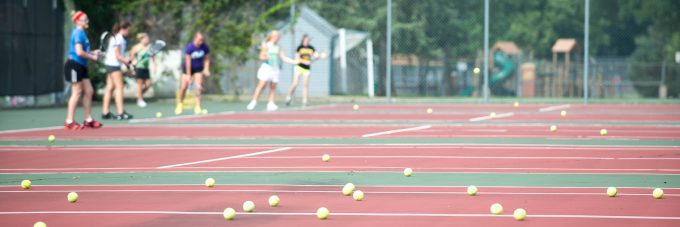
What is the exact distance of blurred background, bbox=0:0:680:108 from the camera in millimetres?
27297

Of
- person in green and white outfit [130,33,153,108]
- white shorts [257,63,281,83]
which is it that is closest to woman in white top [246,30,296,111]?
A: white shorts [257,63,281,83]

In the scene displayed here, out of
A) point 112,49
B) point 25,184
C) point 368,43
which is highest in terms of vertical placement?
point 368,43

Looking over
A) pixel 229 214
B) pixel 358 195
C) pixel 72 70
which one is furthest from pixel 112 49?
pixel 229 214

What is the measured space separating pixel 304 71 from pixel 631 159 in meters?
15.6

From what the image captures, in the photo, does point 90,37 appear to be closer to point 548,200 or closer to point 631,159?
point 631,159

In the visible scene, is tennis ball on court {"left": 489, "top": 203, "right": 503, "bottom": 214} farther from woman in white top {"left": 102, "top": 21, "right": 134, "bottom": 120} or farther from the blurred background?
the blurred background

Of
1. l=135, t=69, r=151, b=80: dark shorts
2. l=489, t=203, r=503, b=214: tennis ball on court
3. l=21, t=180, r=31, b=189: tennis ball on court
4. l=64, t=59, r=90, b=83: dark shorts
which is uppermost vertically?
l=64, t=59, r=90, b=83: dark shorts

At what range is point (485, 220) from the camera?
7.60m

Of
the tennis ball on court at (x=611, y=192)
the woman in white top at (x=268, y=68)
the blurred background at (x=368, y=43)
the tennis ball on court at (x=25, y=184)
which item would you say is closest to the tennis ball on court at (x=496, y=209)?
the tennis ball on court at (x=611, y=192)

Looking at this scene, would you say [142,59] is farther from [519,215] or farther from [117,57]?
[519,215]

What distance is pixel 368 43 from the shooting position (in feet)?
121

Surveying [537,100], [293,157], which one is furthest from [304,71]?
[293,157]

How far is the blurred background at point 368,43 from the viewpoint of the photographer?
27297 millimetres

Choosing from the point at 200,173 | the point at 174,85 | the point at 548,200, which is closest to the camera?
the point at 548,200
